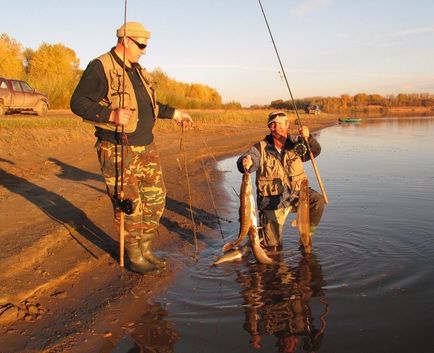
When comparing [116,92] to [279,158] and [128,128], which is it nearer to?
[128,128]

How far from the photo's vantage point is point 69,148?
42.7 feet

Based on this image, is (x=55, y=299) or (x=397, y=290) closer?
(x=55, y=299)

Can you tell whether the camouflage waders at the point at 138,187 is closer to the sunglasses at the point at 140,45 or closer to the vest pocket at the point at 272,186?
the sunglasses at the point at 140,45

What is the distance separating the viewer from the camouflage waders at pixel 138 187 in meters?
4.18

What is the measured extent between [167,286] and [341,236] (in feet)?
9.27

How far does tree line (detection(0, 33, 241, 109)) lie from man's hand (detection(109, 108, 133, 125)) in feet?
52.1

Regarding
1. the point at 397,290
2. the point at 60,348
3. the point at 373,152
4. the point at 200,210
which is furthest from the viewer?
the point at 373,152

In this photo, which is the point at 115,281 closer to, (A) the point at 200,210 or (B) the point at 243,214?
(B) the point at 243,214

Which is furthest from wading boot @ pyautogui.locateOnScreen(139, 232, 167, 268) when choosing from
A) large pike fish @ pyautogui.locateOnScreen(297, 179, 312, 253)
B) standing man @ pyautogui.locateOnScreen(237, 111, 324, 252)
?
large pike fish @ pyautogui.locateOnScreen(297, 179, 312, 253)

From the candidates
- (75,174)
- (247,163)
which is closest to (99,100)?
(247,163)

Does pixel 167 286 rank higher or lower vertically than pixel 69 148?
lower

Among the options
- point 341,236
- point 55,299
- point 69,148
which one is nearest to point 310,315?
point 55,299

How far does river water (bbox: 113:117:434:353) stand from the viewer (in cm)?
331

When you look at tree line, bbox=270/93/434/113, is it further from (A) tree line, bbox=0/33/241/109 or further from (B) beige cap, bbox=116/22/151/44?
(B) beige cap, bbox=116/22/151/44
